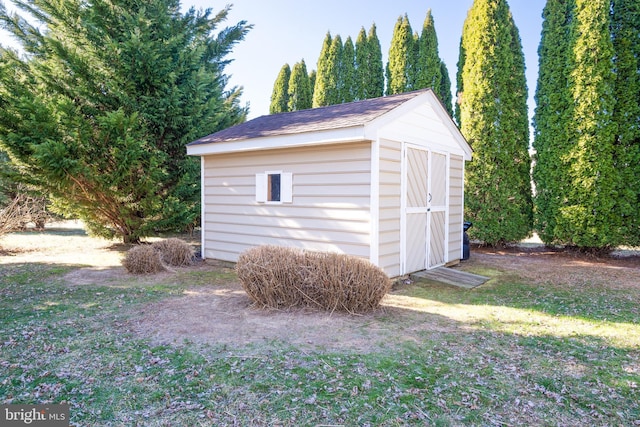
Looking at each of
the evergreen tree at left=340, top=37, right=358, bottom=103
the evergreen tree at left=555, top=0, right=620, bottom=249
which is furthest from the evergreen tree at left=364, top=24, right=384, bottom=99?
the evergreen tree at left=555, top=0, right=620, bottom=249

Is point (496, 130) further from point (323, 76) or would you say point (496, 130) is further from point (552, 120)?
point (323, 76)

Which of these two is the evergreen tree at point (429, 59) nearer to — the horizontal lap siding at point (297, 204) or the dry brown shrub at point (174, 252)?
the horizontal lap siding at point (297, 204)

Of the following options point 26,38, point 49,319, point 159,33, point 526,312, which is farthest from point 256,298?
point 26,38

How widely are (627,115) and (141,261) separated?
1004cm

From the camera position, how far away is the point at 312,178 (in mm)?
6070

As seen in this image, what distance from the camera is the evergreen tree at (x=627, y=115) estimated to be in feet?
25.7

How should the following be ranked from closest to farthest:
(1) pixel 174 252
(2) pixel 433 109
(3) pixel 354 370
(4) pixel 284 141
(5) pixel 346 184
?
(3) pixel 354 370 → (5) pixel 346 184 → (4) pixel 284 141 → (2) pixel 433 109 → (1) pixel 174 252

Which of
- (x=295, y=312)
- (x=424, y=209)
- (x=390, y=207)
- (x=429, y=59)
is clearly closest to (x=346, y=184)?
(x=390, y=207)

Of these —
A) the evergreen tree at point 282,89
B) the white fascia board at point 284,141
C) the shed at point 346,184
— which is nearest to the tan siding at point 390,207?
the shed at point 346,184

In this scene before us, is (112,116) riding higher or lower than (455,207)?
higher

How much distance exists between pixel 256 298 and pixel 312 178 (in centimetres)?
225

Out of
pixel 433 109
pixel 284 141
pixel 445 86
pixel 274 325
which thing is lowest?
pixel 274 325

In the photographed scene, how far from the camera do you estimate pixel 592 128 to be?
792cm

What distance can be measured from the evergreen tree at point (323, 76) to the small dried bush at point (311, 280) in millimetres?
12709
